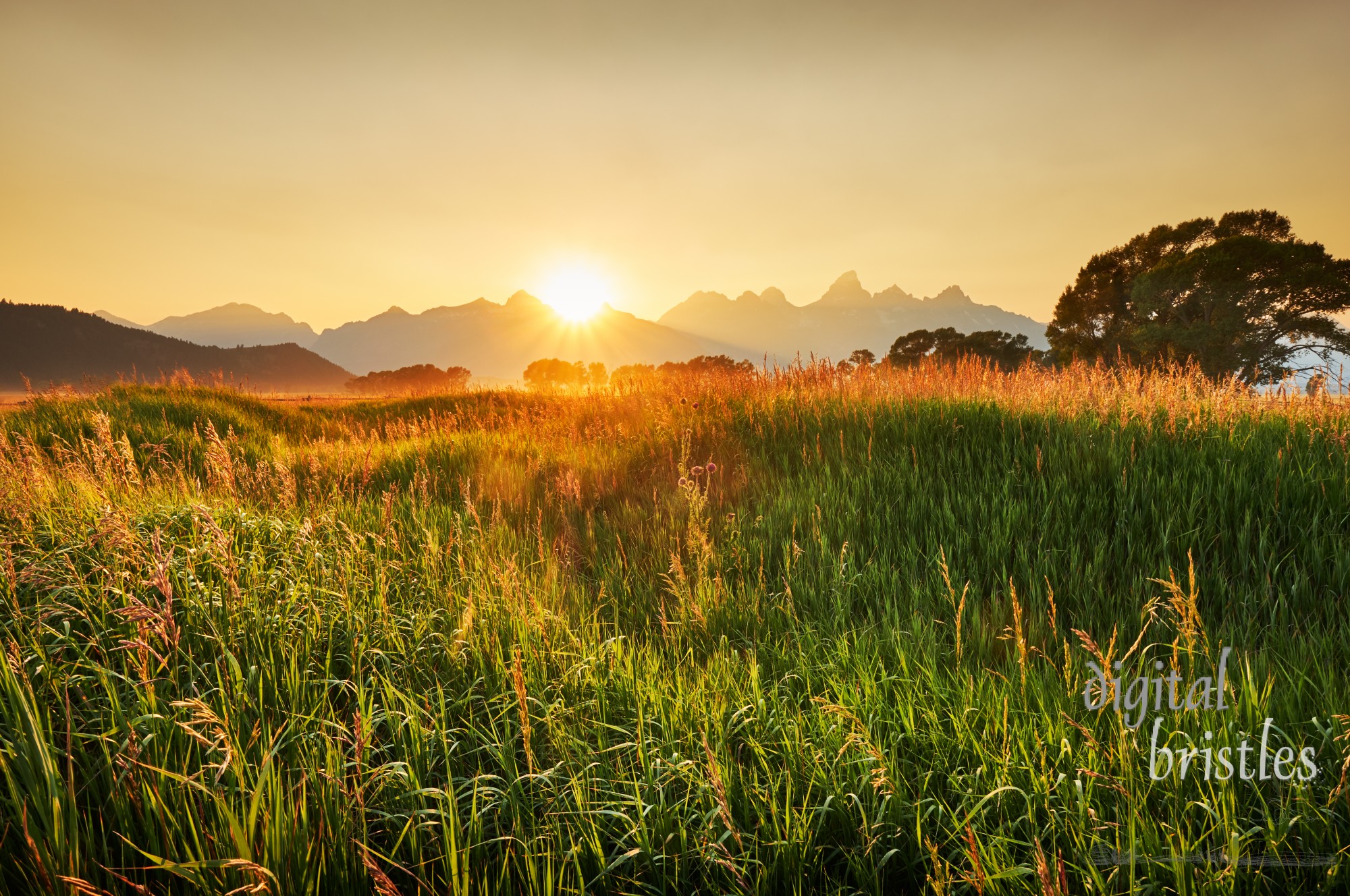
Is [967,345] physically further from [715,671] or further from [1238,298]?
[715,671]

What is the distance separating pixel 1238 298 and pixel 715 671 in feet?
149

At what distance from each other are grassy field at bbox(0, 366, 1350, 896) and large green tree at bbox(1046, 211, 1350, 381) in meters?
34.5

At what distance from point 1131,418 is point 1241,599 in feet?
8.10

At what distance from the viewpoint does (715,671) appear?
2426 millimetres

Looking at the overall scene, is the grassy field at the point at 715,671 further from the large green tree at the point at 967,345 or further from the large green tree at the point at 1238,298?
the large green tree at the point at 967,345

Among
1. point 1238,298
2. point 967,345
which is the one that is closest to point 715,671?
point 1238,298

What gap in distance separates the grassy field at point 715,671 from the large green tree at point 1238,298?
3450cm

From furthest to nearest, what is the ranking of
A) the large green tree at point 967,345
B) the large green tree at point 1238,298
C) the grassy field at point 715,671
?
the large green tree at point 967,345 → the large green tree at point 1238,298 → the grassy field at point 715,671

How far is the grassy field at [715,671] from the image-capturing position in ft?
4.66

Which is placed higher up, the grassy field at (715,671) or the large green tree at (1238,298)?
the large green tree at (1238,298)

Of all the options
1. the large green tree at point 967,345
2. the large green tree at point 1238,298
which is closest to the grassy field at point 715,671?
the large green tree at point 1238,298

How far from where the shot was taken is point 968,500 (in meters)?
4.05

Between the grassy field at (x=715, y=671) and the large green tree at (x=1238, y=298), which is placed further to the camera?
the large green tree at (x=1238, y=298)

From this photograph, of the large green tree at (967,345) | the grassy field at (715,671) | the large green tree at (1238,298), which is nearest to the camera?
the grassy field at (715,671)
